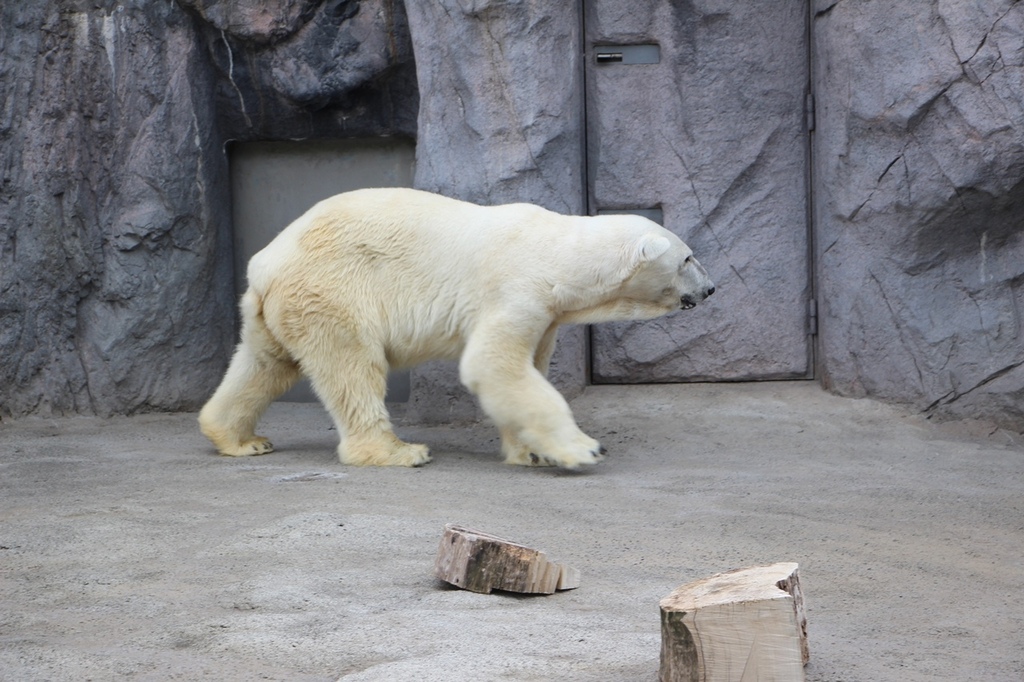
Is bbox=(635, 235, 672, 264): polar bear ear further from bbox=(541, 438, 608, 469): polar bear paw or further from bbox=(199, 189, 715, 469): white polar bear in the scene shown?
bbox=(541, 438, 608, 469): polar bear paw

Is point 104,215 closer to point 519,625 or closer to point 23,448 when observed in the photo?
point 23,448

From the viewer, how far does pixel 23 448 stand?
19.3ft

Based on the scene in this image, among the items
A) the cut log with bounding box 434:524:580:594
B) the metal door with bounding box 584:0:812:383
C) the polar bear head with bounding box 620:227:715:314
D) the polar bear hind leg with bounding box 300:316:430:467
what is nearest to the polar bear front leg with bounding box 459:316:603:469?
the polar bear hind leg with bounding box 300:316:430:467

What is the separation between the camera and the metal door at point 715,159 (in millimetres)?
6621

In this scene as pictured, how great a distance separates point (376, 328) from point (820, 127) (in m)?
2.88

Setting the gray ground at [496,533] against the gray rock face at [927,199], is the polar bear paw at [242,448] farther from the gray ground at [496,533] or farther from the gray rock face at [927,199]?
the gray rock face at [927,199]

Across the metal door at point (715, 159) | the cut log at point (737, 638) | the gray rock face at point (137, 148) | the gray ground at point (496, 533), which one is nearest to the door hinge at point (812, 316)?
the metal door at point (715, 159)

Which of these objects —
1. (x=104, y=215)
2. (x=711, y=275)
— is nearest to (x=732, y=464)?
Result: (x=711, y=275)

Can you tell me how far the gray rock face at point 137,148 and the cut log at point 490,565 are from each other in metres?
4.18

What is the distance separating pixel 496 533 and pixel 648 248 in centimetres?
188

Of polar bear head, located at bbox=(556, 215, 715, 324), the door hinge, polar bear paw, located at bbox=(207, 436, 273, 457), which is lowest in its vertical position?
polar bear paw, located at bbox=(207, 436, 273, 457)

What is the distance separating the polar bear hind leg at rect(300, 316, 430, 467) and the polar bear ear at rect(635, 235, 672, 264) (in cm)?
129

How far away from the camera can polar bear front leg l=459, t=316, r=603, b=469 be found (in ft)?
16.9

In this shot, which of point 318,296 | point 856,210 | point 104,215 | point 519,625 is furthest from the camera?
point 104,215
